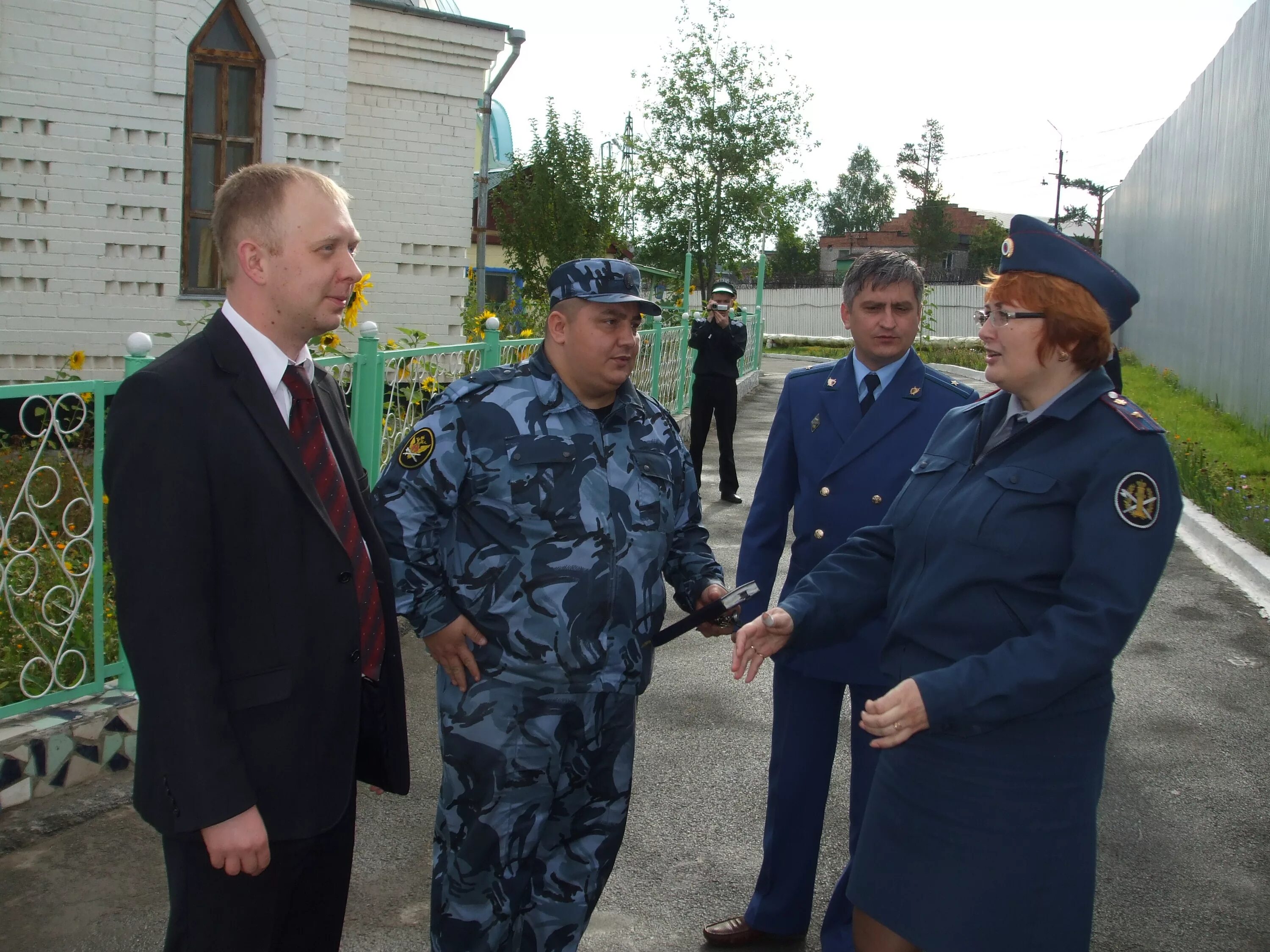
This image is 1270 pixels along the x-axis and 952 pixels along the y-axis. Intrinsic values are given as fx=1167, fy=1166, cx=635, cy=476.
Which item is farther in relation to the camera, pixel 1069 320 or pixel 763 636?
pixel 763 636

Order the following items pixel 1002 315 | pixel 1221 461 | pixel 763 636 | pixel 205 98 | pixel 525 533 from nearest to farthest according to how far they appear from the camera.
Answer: pixel 1002 315, pixel 763 636, pixel 525 533, pixel 205 98, pixel 1221 461

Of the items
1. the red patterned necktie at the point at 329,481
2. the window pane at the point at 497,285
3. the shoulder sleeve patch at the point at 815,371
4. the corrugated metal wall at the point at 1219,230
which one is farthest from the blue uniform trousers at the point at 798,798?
the window pane at the point at 497,285

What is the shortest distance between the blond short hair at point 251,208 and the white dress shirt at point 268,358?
85 millimetres

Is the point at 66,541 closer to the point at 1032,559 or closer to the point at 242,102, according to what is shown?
Answer: the point at 1032,559

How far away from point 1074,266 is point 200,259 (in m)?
8.89

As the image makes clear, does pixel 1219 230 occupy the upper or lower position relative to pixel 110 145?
upper

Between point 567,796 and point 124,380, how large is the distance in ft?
4.89

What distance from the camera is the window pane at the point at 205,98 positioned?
9.56 m

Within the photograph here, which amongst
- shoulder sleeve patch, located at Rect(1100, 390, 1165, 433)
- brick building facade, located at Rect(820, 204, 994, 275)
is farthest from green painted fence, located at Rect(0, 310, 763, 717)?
brick building facade, located at Rect(820, 204, 994, 275)

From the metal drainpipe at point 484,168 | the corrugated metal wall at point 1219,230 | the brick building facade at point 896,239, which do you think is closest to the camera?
the metal drainpipe at point 484,168

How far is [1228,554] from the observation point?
27.0 ft

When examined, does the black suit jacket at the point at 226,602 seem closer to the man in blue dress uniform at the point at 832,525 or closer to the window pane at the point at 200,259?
the man in blue dress uniform at the point at 832,525

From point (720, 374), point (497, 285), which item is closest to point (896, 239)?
point (497, 285)

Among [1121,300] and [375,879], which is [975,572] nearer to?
[1121,300]
